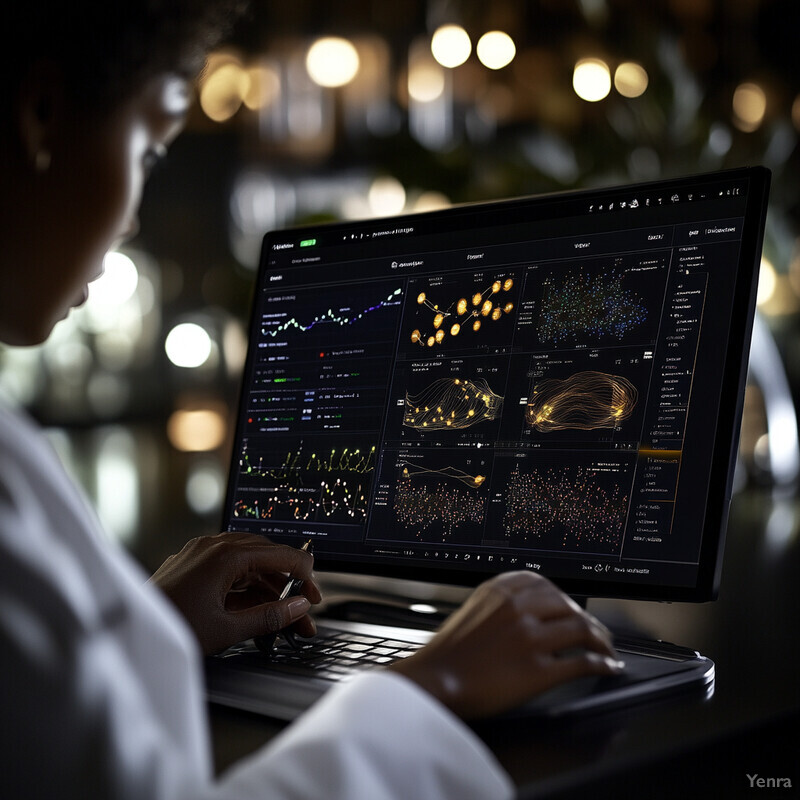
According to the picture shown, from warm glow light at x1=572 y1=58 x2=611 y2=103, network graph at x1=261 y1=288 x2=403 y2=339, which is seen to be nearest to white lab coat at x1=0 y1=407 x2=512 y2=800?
network graph at x1=261 y1=288 x2=403 y2=339

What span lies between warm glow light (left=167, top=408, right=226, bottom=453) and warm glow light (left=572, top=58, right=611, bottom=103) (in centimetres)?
466

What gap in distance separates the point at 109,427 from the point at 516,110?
17.6 feet

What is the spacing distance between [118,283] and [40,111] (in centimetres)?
793

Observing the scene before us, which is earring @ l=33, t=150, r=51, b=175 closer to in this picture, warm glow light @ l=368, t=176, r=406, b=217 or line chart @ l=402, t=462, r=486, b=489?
line chart @ l=402, t=462, r=486, b=489

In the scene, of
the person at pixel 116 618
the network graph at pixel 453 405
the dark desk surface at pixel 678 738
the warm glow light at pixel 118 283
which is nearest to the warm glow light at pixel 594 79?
the network graph at pixel 453 405

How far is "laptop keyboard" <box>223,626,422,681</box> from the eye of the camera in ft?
2.57

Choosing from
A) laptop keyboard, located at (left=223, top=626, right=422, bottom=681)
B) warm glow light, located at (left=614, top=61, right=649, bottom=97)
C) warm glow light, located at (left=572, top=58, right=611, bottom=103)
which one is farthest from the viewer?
warm glow light, located at (left=572, top=58, right=611, bottom=103)

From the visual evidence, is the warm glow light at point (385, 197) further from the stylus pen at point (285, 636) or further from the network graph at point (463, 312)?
the stylus pen at point (285, 636)

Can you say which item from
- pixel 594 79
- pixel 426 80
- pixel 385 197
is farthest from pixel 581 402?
pixel 385 197

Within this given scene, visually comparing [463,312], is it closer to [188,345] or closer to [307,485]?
[307,485]

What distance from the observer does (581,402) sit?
33.8 inches

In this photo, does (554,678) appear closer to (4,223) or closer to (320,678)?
(320,678)

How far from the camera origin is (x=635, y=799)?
566 mm

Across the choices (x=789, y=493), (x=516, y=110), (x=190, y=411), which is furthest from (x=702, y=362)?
(x=190, y=411)
